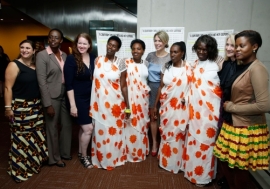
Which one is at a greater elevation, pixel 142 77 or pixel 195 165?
pixel 142 77

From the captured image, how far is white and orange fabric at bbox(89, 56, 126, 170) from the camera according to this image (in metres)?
2.26

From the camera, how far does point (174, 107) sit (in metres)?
2.22

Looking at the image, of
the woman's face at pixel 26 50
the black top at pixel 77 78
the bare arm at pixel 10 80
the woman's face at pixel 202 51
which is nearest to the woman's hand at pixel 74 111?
the black top at pixel 77 78

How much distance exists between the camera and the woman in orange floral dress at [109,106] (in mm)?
2258

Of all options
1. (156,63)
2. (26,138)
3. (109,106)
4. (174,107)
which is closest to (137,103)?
(109,106)

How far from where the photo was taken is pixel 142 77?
2.45 m

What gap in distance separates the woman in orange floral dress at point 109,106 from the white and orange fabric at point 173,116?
0.47 metres

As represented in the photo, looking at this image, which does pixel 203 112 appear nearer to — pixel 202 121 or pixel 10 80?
pixel 202 121

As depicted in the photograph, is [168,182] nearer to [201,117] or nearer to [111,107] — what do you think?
[201,117]

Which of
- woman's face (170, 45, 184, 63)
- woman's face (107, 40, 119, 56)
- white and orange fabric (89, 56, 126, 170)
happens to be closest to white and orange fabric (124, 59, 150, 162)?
white and orange fabric (89, 56, 126, 170)

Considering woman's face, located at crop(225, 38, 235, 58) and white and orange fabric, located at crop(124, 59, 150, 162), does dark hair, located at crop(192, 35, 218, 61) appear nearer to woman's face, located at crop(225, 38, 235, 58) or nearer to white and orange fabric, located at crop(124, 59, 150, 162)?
woman's face, located at crop(225, 38, 235, 58)

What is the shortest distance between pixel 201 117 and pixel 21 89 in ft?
5.94

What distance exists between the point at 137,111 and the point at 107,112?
379 mm

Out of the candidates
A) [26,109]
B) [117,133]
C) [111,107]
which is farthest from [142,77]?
[26,109]
